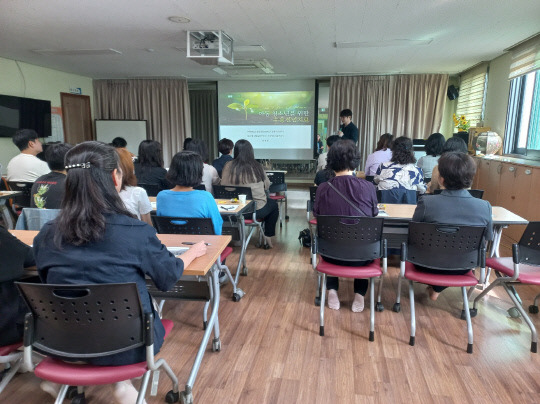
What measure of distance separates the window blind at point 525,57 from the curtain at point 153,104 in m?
6.48

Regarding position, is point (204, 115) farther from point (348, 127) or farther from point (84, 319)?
point (84, 319)

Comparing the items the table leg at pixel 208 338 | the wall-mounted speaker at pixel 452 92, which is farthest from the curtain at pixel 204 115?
the table leg at pixel 208 338

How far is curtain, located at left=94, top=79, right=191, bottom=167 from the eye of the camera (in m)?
8.60

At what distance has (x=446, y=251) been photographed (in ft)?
7.03

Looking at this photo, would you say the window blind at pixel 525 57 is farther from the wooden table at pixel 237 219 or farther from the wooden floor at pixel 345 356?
the wooden table at pixel 237 219

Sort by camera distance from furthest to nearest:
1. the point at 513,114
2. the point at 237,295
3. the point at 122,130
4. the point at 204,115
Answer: the point at 204,115 < the point at 122,130 < the point at 513,114 < the point at 237,295

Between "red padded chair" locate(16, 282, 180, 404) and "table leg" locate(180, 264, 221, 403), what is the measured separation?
540 mm

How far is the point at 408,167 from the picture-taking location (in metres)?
3.42

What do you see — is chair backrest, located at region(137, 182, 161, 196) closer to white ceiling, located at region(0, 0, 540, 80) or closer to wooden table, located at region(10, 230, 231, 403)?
wooden table, located at region(10, 230, 231, 403)

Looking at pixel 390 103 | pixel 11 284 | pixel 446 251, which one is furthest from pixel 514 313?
pixel 390 103

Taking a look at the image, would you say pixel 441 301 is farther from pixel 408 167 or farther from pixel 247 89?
pixel 247 89

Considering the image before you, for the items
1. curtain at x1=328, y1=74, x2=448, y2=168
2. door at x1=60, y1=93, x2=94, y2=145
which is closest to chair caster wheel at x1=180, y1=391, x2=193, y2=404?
curtain at x1=328, y1=74, x2=448, y2=168

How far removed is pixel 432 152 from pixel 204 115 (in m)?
7.60

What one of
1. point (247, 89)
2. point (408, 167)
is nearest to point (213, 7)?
point (408, 167)
